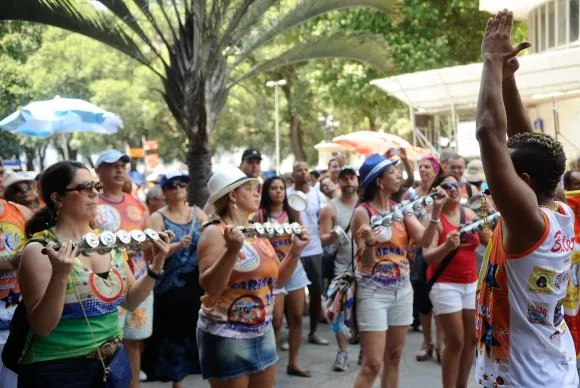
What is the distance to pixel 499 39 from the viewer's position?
2.58 m

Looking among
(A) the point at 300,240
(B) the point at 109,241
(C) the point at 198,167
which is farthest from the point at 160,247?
(C) the point at 198,167

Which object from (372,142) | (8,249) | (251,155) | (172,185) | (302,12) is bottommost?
(8,249)

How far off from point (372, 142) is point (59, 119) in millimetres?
4471

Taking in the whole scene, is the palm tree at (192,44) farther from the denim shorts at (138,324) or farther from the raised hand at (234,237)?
the raised hand at (234,237)

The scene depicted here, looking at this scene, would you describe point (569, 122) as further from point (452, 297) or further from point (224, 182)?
point (224, 182)

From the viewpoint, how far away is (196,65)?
332 inches

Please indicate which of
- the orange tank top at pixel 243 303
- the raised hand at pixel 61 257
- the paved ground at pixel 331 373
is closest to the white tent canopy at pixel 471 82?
the paved ground at pixel 331 373

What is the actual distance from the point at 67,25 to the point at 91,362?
18.7ft

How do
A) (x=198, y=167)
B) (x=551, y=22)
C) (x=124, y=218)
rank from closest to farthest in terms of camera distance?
(x=124, y=218) < (x=198, y=167) < (x=551, y=22)

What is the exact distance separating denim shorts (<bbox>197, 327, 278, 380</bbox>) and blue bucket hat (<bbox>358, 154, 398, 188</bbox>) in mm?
1723

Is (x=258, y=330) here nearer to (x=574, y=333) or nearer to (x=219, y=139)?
(x=574, y=333)

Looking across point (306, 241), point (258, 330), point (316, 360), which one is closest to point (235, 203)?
point (306, 241)

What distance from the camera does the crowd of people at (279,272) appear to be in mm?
2652

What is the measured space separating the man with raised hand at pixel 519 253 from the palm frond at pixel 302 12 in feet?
22.8
